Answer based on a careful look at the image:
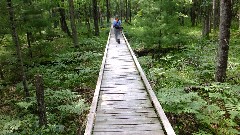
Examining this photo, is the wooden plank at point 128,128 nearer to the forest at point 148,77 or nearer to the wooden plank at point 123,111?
the wooden plank at point 123,111

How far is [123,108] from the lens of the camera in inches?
313

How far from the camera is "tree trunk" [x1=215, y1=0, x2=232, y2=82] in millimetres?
9453

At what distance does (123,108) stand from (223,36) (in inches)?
193

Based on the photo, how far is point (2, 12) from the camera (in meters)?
13.1

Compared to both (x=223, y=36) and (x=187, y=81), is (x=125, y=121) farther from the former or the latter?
(x=223, y=36)

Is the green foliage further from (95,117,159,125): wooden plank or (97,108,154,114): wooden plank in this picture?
(95,117,159,125): wooden plank

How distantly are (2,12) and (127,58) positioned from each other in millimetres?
7176

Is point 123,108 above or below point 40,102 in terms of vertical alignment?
below

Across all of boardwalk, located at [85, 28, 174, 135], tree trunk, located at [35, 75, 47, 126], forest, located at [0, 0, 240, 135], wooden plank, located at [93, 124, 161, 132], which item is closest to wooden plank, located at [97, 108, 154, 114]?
boardwalk, located at [85, 28, 174, 135]

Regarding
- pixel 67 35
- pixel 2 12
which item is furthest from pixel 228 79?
pixel 67 35

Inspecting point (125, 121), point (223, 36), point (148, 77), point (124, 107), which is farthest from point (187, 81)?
point (125, 121)

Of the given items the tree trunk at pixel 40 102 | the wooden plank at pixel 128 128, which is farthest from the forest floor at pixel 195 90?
the tree trunk at pixel 40 102

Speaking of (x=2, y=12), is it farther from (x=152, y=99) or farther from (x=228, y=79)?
(x=228, y=79)

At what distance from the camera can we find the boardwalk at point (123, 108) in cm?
657
